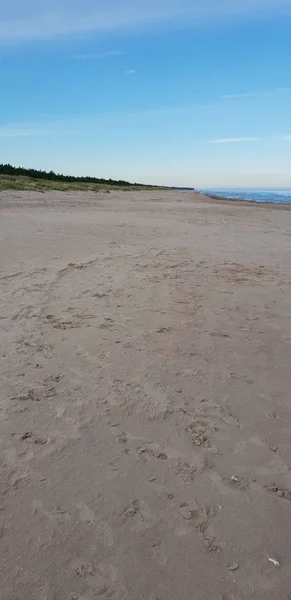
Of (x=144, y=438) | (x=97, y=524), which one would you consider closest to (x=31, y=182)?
(x=144, y=438)

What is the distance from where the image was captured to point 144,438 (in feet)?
11.0

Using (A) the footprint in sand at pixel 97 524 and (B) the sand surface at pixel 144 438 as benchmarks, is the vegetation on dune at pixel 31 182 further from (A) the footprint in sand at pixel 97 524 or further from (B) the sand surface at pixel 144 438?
(A) the footprint in sand at pixel 97 524

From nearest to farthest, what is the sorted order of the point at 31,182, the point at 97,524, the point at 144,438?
the point at 97,524, the point at 144,438, the point at 31,182

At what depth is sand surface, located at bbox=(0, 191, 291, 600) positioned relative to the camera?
2.29m

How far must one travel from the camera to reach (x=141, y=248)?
10500 millimetres

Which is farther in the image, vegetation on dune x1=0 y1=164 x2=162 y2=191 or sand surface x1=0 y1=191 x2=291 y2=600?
vegetation on dune x1=0 y1=164 x2=162 y2=191

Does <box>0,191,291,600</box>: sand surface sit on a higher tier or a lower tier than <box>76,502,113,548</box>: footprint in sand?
higher

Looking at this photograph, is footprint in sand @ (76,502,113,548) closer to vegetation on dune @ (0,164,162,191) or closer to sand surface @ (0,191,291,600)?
sand surface @ (0,191,291,600)

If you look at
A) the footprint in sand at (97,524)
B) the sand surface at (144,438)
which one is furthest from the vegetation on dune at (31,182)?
the footprint in sand at (97,524)

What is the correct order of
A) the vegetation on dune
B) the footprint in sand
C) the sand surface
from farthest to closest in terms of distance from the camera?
the vegetation on dune
the footprint in sand
the sand surface

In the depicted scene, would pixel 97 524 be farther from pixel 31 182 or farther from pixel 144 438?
pixel 31 182

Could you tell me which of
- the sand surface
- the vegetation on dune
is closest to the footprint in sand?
the sand surface

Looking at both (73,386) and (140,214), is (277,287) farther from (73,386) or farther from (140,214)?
(140,214)

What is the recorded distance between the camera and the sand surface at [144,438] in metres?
2.29
